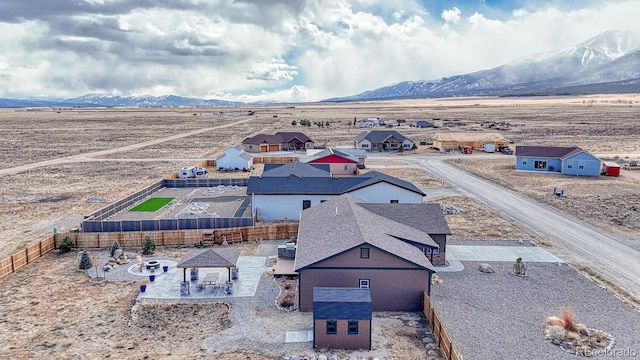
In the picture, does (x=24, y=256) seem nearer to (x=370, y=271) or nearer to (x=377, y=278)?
(x=370, y=271)

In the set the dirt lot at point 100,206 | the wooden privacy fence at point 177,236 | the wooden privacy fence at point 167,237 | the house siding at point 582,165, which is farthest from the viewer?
the house siding at point 582,165

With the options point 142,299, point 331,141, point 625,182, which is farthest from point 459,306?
point 331,141

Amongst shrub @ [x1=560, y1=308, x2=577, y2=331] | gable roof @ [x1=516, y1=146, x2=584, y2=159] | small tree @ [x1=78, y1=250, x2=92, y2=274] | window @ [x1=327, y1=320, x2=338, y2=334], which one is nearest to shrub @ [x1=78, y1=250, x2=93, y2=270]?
small tree @ [x1=78, y1=250, x2=92, y2=274]

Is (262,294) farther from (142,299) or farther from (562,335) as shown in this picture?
(562,335)

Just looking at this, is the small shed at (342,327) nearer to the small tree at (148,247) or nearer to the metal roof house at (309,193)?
the small tree at (148,247)

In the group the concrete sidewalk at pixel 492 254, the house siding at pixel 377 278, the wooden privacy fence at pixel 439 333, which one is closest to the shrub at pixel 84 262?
the house siding at pixel 377 278
